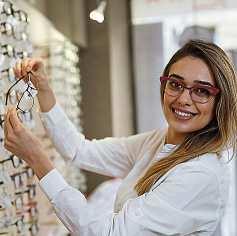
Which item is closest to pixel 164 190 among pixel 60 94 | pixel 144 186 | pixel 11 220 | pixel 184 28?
pixel 144 186

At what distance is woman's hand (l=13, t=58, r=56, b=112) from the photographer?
137 centimetres

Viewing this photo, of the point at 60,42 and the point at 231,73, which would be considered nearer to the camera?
the point at 231,73

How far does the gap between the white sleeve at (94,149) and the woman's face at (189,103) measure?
0.30 metres

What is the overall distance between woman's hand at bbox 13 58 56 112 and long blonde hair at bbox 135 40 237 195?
386 millimetres

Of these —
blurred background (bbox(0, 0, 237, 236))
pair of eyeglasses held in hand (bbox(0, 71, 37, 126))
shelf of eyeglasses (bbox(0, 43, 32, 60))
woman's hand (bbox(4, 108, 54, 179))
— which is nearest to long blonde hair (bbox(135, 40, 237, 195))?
woman's hand (bbox(4, 108, 54, 179))

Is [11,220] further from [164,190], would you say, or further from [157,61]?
[157,61]

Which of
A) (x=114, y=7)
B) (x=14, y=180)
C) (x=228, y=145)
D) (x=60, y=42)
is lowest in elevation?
(x=14, y=180)

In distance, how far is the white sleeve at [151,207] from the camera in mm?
1077

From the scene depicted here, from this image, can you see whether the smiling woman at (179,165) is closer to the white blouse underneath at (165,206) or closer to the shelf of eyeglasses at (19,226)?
the white blouse underneath at (165,206)

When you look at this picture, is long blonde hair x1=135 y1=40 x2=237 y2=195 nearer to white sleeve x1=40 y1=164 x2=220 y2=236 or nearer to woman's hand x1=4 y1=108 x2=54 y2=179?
white sleeve x1=40 y1=164 x2=220 y2=236

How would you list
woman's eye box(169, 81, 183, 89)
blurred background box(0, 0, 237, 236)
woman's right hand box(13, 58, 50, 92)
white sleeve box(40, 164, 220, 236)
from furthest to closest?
blurred background box(0, 0, 237, 236) < woman's right hand box(13, 58, 50, 92) < woman's eye box(169, 81, 183, 89) < white sleeve box(40, 164, 220, 236)

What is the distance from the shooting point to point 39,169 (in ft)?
3.66

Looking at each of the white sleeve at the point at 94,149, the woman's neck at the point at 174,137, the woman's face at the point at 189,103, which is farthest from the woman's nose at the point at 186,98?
the white sleeve at the point at 94,149

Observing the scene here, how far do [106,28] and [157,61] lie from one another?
54 cm
